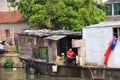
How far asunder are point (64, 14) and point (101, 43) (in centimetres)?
1210

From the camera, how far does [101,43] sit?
86.1 feet

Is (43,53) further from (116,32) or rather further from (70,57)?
(116,32)

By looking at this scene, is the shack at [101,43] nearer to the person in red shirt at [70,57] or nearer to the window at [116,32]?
the window at [116,32]

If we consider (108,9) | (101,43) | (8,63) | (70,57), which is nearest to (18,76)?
(70,57)

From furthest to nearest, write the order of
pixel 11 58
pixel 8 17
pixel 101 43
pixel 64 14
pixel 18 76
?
1. pixel 8 17
2. pixel 64 14
3. pixel 11 58
4. pixel 18 76
5. pixel 101 43

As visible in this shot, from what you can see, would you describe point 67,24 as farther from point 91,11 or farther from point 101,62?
point 101,62

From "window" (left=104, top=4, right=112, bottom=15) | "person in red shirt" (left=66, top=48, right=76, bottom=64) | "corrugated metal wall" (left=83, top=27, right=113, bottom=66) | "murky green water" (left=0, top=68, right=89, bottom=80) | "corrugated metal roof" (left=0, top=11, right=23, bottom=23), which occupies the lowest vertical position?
"murky green water" (left=0, top=68, right=89, bottom=80)

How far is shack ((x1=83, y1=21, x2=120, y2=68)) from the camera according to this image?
83.7ft

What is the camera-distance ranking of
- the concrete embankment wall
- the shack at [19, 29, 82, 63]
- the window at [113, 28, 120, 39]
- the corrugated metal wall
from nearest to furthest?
the window at [113, 28, 120, 39] → the corrugated metal wall → the shack at [19, 29, 82, 63] → the concrete embankment wall

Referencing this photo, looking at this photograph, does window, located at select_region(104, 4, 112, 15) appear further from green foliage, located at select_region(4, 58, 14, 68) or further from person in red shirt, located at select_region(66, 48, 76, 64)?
person in red shirt, located at select_region(66, 48, 76, 64)

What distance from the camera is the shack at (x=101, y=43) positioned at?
2551 cm

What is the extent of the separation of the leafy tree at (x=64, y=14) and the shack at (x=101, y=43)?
10.7m

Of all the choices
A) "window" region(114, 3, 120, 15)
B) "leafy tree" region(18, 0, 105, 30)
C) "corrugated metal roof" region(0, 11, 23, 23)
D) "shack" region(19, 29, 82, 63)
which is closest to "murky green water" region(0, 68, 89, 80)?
"shack" region(19, 29, 82, 63)

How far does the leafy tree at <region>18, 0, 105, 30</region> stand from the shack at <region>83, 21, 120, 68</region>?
422 inches
